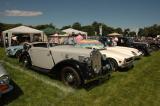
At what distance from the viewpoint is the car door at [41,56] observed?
7.65m

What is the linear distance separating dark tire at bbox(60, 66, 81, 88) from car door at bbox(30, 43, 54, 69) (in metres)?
0.96

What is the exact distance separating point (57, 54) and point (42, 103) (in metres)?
2.27

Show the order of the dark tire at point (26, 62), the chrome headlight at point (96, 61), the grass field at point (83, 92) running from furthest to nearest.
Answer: the dark tire at point (26, 62), the chrome headlight at point (96, 61), the grass field at point (83, 92)

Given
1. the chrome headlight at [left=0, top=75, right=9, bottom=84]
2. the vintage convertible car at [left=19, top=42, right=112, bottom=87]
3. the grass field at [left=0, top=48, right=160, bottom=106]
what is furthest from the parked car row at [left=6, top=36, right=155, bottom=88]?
the chrome headlight at [left=0, top=75, right=9, bottom=84]

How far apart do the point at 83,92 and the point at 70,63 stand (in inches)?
38.0

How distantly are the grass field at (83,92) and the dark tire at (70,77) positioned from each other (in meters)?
0.17

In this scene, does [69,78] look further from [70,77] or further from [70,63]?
[70,63]

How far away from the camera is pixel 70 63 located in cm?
649

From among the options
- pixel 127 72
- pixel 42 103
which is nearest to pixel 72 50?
pixel 42 103

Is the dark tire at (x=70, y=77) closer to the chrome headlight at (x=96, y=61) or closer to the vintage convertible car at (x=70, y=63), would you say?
the vintage convertible car at (x=70, y=63)

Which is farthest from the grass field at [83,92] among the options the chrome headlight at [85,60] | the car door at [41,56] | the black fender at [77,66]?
the chrome headlight at [85,60]

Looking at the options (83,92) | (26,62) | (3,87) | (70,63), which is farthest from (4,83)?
(26,62)

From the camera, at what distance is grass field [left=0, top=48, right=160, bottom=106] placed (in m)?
5.62

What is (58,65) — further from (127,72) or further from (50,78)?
(127,72)
